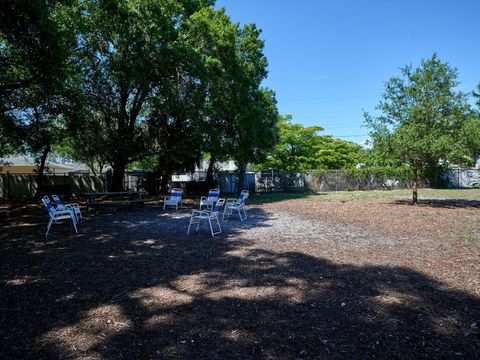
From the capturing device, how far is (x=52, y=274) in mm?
4844

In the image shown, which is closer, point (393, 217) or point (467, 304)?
point (467, 304)

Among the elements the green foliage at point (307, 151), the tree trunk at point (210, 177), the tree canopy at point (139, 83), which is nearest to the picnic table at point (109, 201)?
the tree canopy at point (139, 83)

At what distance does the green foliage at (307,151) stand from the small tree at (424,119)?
15.5 metres

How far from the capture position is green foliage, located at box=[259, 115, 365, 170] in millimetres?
30547

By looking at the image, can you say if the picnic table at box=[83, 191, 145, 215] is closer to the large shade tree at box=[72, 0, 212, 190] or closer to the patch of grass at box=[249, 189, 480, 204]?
the large shade tree at box=[72, 0, 212, 190]

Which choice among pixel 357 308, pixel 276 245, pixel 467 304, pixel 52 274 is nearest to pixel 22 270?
pixel 52 274

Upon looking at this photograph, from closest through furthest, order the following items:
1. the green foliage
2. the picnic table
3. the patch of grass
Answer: the picnic table < the patch of grass < the green foliage

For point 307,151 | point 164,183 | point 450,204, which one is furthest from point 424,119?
point 307,151

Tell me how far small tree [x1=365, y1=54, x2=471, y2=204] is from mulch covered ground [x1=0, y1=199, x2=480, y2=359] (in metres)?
6.14

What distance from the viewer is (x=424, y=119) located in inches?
503

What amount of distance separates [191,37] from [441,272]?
14095mm

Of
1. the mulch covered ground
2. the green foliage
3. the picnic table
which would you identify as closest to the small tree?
the mulch covered ground

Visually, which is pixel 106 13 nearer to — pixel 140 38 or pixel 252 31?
pixel 140 38

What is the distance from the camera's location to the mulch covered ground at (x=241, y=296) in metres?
2.83
